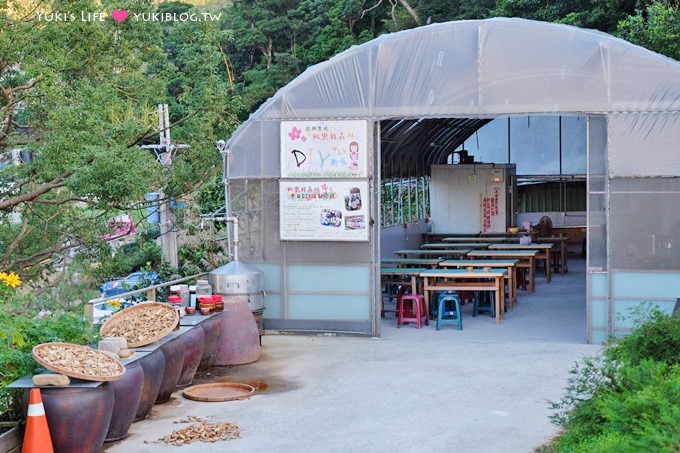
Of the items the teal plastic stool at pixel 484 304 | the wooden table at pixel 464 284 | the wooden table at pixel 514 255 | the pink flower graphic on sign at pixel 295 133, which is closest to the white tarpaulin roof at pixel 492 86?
the pink flower graphic on sign at pixel 295 133

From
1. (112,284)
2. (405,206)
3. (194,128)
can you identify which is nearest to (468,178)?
(405,206)

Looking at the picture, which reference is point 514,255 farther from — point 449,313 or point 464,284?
point 449,313

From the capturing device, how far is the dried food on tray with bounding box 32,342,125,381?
6773 millimetres

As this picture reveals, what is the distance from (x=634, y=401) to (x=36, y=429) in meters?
4.03

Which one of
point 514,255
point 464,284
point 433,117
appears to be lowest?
point 464,284

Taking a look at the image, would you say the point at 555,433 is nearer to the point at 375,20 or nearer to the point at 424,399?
the point at 424,399

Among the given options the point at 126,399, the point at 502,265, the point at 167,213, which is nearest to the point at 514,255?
the point at 502,265

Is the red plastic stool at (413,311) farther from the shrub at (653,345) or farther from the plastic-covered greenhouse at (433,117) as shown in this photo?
the shrub at (653,345)

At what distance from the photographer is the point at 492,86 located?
40.1 feet

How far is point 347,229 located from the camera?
12.7 metres

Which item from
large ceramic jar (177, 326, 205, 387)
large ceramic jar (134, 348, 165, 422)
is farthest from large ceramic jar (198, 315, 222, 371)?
large ceramic jar (134, 348, 165, 422)

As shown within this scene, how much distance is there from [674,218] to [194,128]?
32.6 ft

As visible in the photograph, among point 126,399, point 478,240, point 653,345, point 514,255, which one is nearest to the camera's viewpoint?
point 653,345

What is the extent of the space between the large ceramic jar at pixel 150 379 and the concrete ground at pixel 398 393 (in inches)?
5.5
